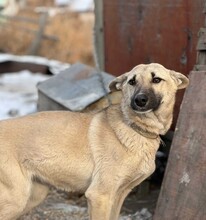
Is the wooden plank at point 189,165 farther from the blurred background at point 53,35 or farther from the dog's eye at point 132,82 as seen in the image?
the blurred background at point 53,35

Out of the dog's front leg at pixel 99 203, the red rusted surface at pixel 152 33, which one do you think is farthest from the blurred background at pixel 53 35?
the dog's front leg at pixel 99 203

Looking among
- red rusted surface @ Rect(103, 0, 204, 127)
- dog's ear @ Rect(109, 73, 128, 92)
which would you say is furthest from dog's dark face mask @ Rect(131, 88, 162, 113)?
red rusted surface @ Rect(103, 0, 204, 127)

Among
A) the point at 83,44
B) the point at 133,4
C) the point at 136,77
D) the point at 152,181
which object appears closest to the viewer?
the point at 136,77

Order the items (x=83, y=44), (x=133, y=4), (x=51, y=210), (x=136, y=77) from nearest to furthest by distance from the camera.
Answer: (x=136, y=77) < (x=51, y=210) < (x=133, y=4) < (x=83, y=44)

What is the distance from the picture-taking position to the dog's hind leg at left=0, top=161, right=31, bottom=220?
4.97 metres

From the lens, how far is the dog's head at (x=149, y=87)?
485 cm

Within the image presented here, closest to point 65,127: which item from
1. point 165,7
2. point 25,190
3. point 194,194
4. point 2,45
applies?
point 25,190

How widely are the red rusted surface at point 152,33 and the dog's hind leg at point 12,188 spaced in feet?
7.82

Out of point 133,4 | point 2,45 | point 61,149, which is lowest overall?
point 2,45

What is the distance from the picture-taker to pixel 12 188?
16.4 feet

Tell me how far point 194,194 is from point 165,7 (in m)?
2.81

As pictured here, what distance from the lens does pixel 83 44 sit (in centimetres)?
1947

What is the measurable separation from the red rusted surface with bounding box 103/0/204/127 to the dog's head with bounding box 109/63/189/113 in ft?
5.34

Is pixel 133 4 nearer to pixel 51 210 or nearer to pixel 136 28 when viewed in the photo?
pixel 136 28
